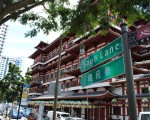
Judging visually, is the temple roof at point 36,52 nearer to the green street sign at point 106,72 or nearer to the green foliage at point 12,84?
the green foliage at point 12,84

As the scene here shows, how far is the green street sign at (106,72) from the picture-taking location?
3158 millimetres

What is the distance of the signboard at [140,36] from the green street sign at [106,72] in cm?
37

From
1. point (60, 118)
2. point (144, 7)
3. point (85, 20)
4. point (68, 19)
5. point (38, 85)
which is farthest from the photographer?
point (38, 85)

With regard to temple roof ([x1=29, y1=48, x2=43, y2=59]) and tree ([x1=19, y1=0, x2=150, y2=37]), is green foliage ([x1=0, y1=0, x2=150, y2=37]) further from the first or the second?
temple roof ([x1=29, y1=48, x2=43, y2=59])

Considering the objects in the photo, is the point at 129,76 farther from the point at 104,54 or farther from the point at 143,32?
the point at 104,54

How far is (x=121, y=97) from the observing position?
1917cm

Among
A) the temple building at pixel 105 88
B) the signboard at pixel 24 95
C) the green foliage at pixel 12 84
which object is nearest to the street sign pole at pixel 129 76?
the temple building at pixel 105 88

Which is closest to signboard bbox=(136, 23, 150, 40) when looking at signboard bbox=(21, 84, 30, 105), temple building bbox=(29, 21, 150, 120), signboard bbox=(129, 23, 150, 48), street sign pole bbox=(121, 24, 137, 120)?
signboard bbox=(129, 23, 150, 48)

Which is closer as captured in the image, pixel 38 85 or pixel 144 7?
pixel 144 7

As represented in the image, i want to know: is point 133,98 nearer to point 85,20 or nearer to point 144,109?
point 85,20

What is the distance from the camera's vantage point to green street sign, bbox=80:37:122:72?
10.7ft

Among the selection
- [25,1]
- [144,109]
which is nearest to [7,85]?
[144,109]

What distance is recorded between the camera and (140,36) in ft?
9.32

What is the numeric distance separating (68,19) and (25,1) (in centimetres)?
208
